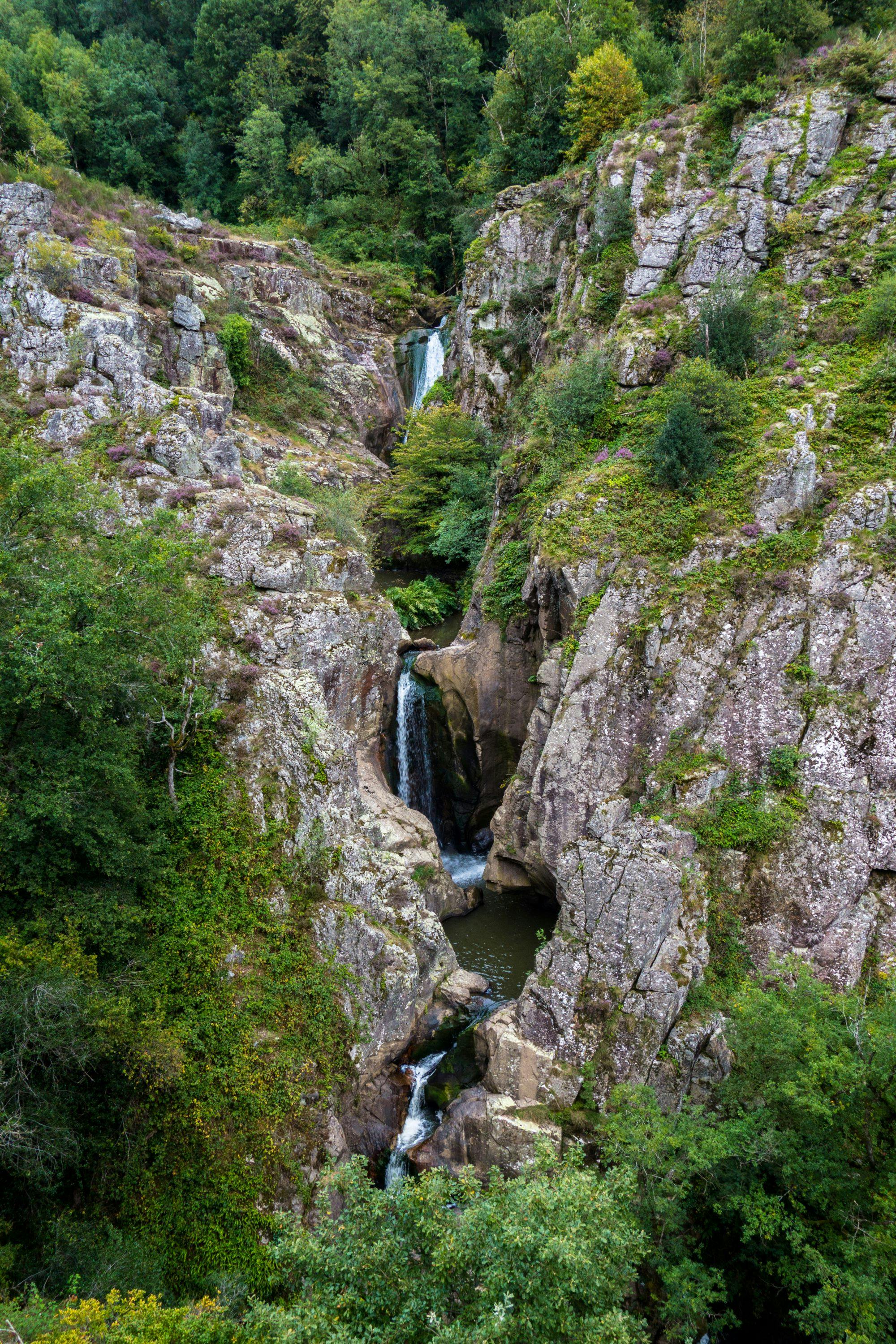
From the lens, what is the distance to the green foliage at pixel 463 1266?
740 centimetres

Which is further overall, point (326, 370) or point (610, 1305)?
point (326, 370)

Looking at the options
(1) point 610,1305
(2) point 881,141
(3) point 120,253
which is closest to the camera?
(1) point 610,1305

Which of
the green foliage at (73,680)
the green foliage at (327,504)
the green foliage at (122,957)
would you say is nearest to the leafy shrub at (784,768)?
the green foliage at (122,957)

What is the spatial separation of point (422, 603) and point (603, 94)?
24236 millimetres

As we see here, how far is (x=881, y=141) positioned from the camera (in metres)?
22.1

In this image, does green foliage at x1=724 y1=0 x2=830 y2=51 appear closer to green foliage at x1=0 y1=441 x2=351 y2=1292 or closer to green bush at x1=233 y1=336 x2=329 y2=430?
green bush at x1=233 y1=336 x2=329 y2=430

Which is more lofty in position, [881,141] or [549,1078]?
[881,141]

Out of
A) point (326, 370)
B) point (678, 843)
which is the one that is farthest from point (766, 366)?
point (326, 370)

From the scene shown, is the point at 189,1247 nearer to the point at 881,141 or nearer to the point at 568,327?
the point at 568,327

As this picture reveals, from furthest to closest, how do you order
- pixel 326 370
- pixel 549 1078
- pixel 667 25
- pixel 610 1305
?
pixel 326 370 → pixel 667 25 → pixel 549 1078 → pixel 610 1305

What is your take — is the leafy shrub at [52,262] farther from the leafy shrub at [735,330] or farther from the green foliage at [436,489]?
the leafy shrub at [735,330]

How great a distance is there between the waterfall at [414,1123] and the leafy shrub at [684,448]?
1705cm

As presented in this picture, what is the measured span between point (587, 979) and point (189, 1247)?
28.7ft

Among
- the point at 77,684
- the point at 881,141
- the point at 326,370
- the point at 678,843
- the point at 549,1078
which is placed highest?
the point at 881,141
